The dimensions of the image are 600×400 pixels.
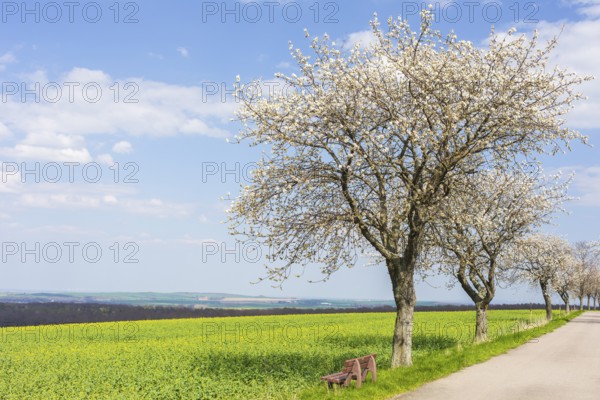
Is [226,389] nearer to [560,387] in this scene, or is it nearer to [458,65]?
[560,387]

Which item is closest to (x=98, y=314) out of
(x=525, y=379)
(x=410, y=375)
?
(x=410, y=375)

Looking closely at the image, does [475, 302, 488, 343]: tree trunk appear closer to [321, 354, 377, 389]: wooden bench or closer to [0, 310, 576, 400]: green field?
[0, 310, 576, 400]: green field

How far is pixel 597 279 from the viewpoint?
115m

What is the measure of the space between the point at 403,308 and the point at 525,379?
4896 mm

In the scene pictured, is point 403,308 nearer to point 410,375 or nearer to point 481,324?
point 410,375

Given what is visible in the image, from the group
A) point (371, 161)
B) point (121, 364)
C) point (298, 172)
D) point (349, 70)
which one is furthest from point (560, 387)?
point (121, 364)

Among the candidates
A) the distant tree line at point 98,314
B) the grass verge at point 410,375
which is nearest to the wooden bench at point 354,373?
the grass verge at point 410,375

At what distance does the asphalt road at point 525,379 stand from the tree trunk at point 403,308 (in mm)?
2136

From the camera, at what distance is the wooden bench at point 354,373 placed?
58.2 ft

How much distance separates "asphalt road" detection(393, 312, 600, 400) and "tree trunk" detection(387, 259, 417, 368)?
2136 mm

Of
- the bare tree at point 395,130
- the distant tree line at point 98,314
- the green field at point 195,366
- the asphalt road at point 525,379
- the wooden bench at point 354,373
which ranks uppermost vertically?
the bare tree at point 395,130

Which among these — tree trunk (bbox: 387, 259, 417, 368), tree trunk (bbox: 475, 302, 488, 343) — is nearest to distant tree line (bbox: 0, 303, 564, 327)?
tree trunk (bbox: 475, 302, 488, 343)

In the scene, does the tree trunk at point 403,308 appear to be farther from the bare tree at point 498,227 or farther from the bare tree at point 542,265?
the bare tree at point 542,265

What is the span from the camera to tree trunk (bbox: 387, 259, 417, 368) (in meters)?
22.7
